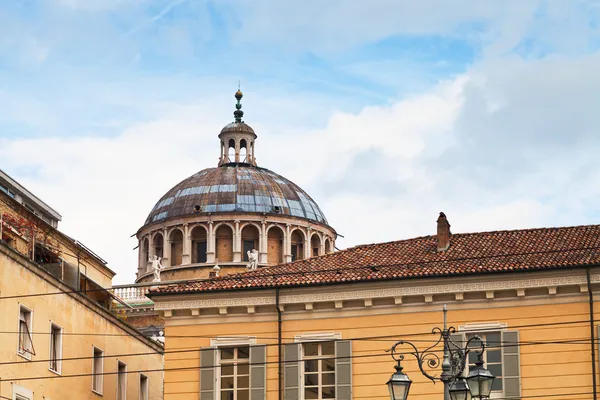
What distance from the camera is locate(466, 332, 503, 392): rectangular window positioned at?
135 feet

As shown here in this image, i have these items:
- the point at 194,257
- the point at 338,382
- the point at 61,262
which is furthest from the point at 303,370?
the point at 194,257

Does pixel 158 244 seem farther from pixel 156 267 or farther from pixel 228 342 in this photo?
pixel 228 342

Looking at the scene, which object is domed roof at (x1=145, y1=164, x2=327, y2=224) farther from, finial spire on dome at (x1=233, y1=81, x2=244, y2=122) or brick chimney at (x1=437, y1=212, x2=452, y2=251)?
brick chimney at (x1=437, y1=212, x2=452, y2=251)

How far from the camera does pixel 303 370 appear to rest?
Answer: 42469 millimetres

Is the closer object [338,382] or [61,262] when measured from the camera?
[338,382]

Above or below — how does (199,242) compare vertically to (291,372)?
above

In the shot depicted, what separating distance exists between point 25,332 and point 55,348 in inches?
102

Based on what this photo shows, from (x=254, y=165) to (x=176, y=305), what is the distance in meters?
77.9

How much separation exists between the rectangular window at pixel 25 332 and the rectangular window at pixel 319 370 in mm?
7327

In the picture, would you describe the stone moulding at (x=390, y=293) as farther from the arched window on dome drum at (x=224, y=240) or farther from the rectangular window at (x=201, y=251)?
the rectangular window at (x=201, y=251)

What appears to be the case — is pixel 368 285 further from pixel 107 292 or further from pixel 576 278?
pixel 107 292

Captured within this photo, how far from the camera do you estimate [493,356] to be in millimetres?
41375

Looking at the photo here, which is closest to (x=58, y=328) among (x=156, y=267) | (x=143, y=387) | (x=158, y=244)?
A: (x=143, y=387)

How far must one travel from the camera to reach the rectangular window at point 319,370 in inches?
1663
